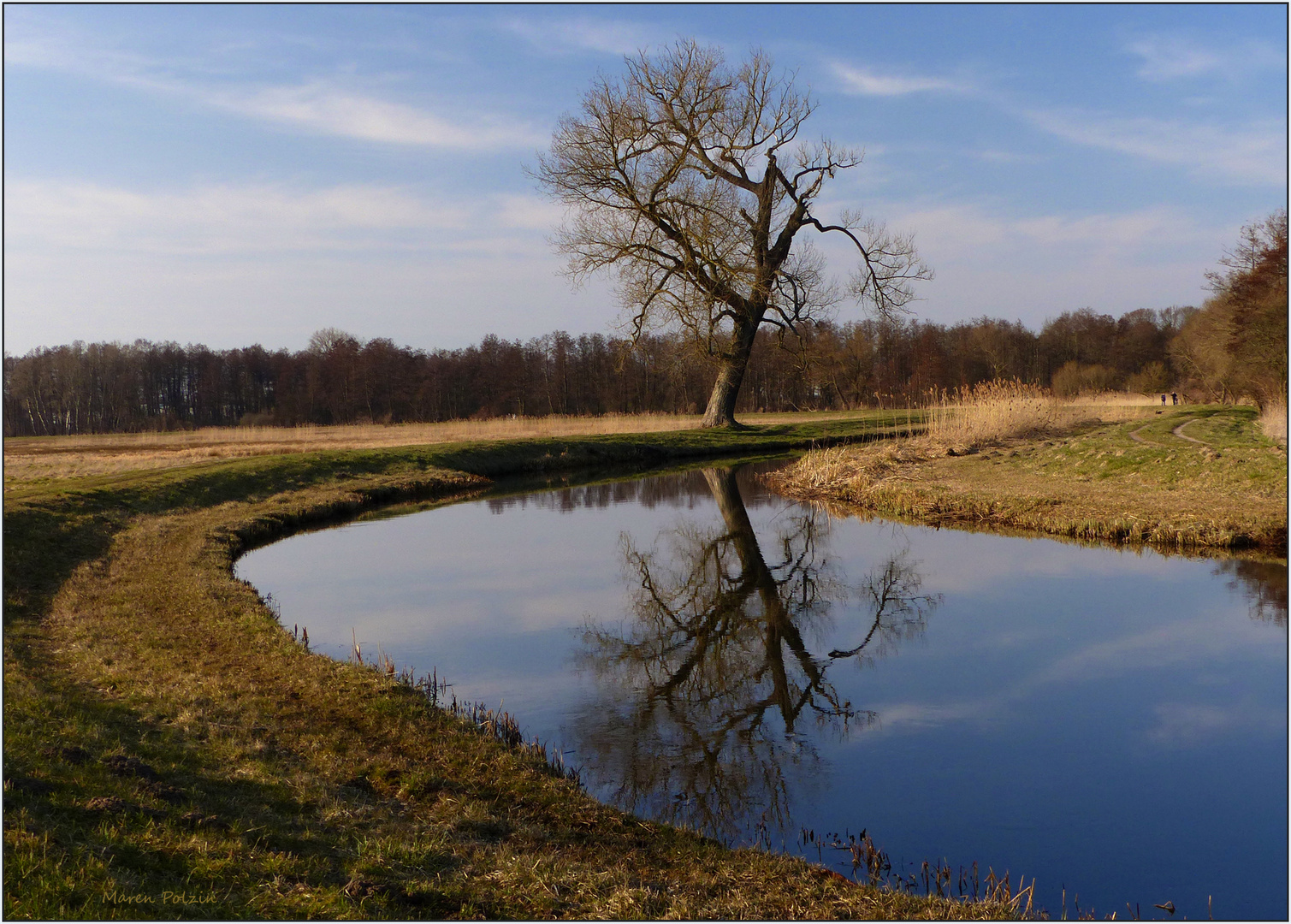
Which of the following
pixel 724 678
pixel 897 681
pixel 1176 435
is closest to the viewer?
pixel 897 681

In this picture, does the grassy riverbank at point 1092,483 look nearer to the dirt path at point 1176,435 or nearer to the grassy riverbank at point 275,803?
the dirt path at point 1176,435

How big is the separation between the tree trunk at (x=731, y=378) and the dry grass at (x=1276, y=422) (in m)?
14.6

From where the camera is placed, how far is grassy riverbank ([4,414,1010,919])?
3.49 m

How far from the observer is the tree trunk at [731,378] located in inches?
1164

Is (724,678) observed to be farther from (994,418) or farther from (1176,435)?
(994,418)

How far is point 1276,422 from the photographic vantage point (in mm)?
19953

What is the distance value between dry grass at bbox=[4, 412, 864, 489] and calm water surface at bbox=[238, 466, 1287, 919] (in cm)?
1271

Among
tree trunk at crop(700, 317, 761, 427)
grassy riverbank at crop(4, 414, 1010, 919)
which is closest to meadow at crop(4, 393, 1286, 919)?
grassy riverbank at crop(4, 414, 1010, 919)

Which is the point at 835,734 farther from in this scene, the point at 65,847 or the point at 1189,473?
the point at 1189,473

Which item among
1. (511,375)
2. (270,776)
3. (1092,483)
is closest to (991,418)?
(1092,483)

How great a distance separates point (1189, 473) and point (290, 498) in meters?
16.2

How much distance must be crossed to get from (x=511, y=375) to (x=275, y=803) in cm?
5674

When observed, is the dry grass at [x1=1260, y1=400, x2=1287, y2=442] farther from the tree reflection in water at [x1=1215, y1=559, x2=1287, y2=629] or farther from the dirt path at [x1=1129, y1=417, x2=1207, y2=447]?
the tree reflection in water at [x1=1215, y1=559, x2=1287, y2=629]

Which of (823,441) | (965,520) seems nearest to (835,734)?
(965,520)
